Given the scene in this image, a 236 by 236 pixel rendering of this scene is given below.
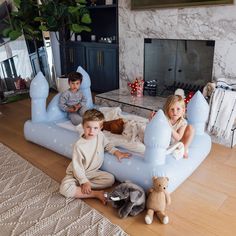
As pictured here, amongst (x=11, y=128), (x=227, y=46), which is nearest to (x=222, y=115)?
(x=227, y=46)

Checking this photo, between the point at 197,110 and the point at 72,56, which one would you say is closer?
the point at 197,110

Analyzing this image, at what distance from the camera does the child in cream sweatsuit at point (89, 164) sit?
6.10ft

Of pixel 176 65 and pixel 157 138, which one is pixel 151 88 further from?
pixel 157 138

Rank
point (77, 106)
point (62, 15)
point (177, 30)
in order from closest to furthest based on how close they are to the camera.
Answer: point (77, 106)
point (177, 30)
point (62, 15)

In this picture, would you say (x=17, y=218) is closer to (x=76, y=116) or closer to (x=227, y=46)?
(x=76, y=116)

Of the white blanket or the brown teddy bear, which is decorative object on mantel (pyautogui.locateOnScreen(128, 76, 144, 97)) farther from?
the brown teddy bear

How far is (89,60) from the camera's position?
4730 millimetres

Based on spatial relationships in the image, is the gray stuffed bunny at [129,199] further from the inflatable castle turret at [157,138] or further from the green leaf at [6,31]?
the green leaf at [6,31]

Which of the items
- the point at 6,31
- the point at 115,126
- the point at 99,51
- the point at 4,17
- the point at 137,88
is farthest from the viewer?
the point at 99,51

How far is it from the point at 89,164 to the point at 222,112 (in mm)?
1508

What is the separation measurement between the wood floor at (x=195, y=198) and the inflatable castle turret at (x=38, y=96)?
31cm

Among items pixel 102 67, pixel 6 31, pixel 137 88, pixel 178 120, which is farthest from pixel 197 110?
pixel 6 31

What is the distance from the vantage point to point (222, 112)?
2.73 meters

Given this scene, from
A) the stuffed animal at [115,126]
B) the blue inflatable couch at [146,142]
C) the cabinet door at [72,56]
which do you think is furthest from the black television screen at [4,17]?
the stuffed animal at [115,126]
